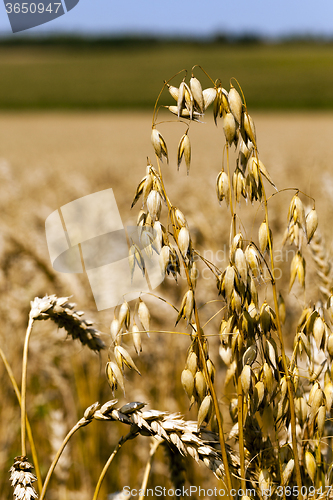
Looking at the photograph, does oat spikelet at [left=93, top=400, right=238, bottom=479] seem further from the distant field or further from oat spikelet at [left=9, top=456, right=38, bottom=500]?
the distant field

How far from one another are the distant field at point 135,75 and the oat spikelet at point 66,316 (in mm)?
33077

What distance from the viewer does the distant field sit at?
3541cm

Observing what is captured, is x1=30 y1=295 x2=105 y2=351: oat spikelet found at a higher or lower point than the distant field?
lower

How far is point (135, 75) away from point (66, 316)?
45271 mm

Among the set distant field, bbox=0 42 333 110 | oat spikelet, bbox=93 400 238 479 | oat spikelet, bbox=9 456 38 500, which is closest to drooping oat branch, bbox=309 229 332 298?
oat spikelet, bbox=93 400 238 479

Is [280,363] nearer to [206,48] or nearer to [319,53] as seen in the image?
[319,53]

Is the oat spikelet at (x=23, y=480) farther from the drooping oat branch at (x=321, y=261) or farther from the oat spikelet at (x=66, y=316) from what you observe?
the drooping oat branch at (x=321, y=261)

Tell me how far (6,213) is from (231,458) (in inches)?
130

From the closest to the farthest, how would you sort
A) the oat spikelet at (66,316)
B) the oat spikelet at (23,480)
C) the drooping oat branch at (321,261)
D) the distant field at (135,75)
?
1. the oat spikelet at (23,480)
2. the oat spikelet at (66,316)
3. the drooping oat branch at (321,261)
4. the distant field at (135,75)

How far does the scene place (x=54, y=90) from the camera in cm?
3862

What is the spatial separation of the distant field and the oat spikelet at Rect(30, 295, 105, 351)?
33077 millimetres

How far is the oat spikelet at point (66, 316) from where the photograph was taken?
72 centimetres

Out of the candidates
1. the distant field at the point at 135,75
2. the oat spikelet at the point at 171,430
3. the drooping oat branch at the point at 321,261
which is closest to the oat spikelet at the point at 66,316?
the oat spikelet at the point at 171,430

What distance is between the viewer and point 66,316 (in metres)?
0.75
